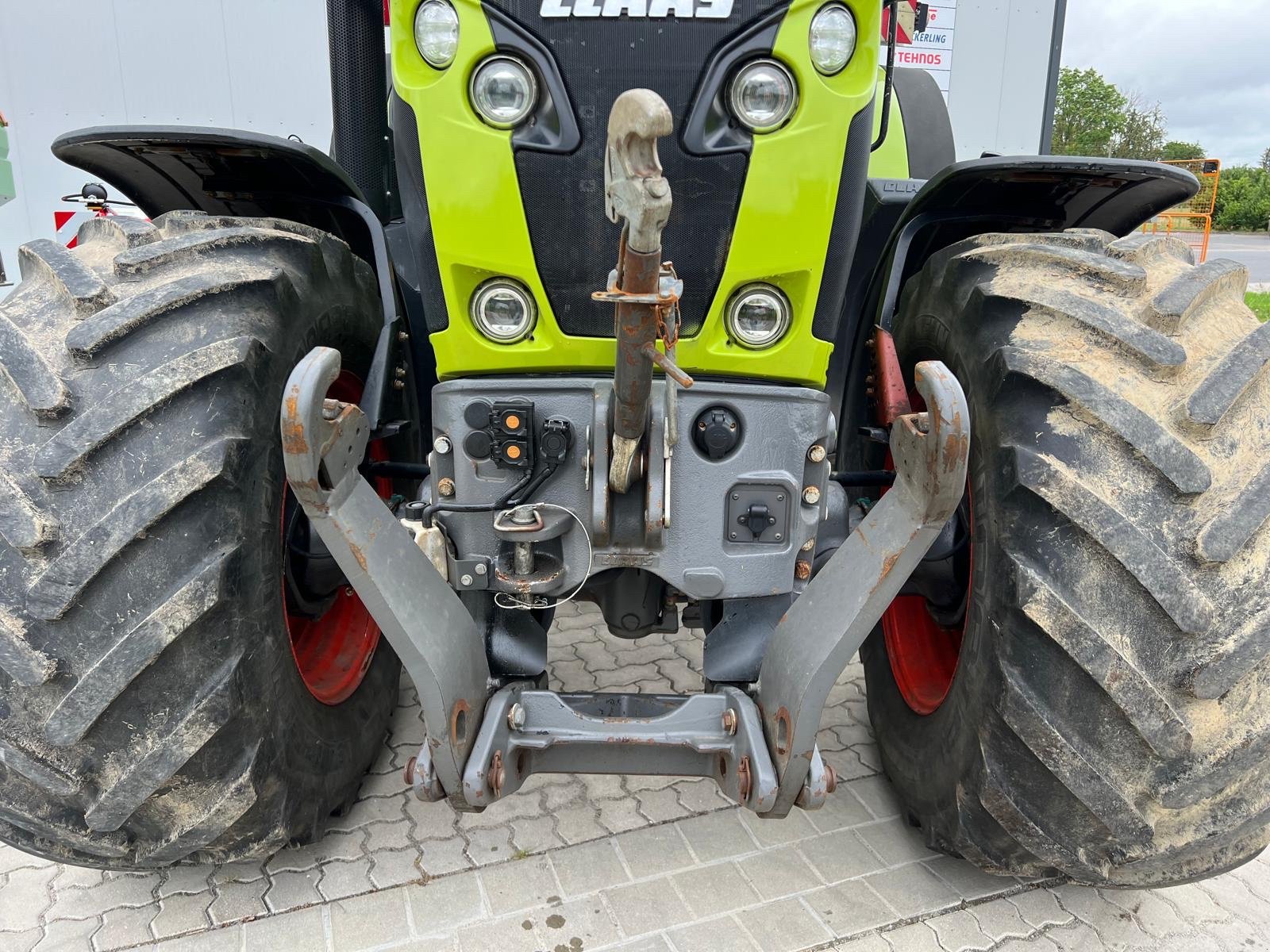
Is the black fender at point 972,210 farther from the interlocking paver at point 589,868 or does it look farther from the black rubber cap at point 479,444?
the interlocking paver at point 589,868

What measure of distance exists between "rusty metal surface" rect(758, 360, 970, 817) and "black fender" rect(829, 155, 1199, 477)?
0.70 m

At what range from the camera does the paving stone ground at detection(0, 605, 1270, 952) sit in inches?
77.9

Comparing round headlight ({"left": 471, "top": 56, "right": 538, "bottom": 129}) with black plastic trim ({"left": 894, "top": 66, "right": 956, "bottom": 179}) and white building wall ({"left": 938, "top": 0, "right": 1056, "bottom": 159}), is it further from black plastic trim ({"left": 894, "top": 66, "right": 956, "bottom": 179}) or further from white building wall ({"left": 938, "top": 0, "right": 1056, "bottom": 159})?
white building wall ({"left": 938, "top": 0, "right": 1056, "bottom": 159})

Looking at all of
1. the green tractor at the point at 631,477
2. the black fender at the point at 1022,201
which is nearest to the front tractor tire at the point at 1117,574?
the green tractor at the point at 631,477

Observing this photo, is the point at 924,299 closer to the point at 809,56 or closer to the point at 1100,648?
the point at 809,56

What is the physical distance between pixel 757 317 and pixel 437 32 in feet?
2.53

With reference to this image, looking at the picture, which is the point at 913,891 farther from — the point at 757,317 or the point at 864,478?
the point at 757,317

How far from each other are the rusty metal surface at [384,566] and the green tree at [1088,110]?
150 ft

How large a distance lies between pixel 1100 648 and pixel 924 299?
95 cm

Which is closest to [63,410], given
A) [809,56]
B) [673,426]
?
[673,426]

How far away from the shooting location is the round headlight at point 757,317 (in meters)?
1.75

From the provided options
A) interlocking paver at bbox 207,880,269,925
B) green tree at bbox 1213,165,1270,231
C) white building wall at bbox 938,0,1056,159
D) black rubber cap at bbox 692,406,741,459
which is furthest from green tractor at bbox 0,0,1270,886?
green tree at bbox 1213,165,1270,231

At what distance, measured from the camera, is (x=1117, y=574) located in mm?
1532

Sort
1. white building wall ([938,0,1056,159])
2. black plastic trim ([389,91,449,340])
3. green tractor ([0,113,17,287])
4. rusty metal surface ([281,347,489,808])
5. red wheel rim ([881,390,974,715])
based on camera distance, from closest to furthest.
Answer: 1. rusty metal surface ([281,347,489,808])
2. black plastic trim ([389,91,449,340])
3. red wheel rim ([881,390,974,715])
4. green tractor ([0,113,17,287])
5. white building wall ([938,0,1056,159])
